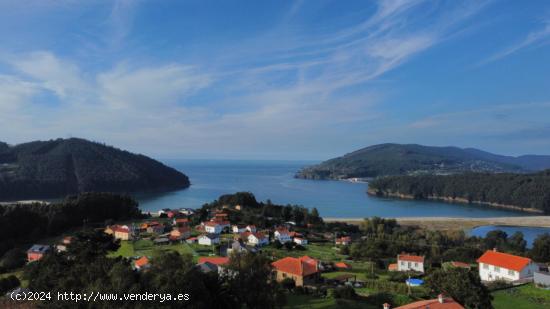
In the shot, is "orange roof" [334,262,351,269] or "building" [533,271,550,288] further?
"orange roof" [334,262,351,269]

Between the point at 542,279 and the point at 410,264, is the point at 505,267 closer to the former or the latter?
the point at 542,279

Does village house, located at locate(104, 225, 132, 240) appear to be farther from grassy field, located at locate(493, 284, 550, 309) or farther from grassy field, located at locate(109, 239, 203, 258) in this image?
grassy field, located at locate(493, 284, 550, 309)

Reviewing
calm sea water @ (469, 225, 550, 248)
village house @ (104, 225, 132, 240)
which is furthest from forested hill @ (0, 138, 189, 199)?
calm sea water @ (469, 225, 550, 248)

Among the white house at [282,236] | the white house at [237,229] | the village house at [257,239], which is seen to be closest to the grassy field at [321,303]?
the village house at [257,239]

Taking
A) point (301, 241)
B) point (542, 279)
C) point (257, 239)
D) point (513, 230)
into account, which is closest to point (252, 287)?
point (542, 279)

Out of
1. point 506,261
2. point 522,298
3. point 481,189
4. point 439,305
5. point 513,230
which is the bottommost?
point 513,230

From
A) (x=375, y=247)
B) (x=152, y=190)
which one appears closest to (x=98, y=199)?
(x=375, y=247)
